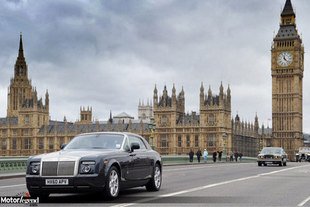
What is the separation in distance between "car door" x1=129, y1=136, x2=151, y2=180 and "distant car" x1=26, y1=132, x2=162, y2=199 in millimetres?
21

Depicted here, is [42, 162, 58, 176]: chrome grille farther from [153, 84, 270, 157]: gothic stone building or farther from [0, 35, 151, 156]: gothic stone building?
[0, 35, 151, 156]: gothic stone building

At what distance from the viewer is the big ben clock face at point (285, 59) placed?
129000mm

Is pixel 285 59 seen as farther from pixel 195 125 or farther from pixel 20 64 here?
pixel 20 64

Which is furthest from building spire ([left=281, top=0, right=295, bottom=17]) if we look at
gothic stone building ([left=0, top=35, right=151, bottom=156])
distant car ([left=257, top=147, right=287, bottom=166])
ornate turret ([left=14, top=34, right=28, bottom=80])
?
distant car ([left=257, top=147, right=287, bottom=166])

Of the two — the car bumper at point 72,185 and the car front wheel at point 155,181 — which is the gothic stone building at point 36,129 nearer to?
the car front wheel at point 155,181

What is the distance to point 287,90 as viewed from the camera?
5074 inches

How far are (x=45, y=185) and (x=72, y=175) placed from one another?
21.2 inches

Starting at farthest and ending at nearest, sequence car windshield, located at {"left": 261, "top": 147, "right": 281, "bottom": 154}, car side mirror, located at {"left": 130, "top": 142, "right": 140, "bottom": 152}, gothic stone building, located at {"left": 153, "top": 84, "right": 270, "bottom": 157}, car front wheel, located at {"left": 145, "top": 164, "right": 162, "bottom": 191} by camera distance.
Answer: gothic stone building, located at {"left": 153, "top": 84, "right": 270, "bottom": 157} < car windshield, located at {"left": 261, "top": 147, "right": 281, "bottom": 154} < car front wheel, located at {"left": 145, "top": 164, "right": 162, "bottom": 191} < car side mirror, located at {"left": 130, "top": 142, "right": 140, "bottom": 152}

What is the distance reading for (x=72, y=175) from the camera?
40.6 feet

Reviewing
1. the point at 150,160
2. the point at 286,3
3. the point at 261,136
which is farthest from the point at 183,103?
the point at 150,160

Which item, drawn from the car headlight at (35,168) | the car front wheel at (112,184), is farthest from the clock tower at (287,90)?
the car headlight at (35,168)

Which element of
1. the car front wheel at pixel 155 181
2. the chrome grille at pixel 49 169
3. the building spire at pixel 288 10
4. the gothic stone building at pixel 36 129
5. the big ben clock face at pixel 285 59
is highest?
the building spire at pixel 288 10

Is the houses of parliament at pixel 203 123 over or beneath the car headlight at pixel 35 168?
over

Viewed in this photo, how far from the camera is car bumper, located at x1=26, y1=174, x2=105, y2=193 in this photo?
1236 cm
